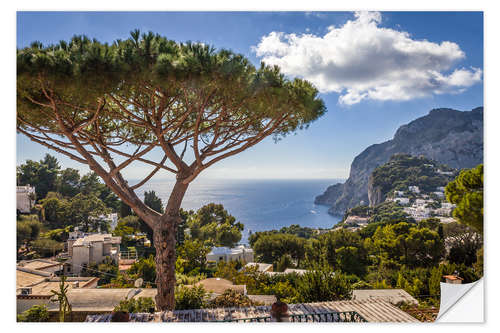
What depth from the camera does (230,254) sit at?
24.2 ft

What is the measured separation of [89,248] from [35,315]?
6.26ft

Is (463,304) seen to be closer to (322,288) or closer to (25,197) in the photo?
(322,288)

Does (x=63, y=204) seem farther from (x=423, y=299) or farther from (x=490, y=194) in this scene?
(x=490, y=194)

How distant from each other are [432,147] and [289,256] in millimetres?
5456

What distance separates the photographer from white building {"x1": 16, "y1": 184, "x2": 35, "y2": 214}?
415 cm

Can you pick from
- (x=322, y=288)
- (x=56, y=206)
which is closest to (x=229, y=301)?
(x=322, y=288)

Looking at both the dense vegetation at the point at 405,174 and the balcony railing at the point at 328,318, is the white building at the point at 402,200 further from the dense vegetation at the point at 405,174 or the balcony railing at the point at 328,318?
the balcony railing at the point at 328,318

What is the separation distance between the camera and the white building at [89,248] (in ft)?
16.1

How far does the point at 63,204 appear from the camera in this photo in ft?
18.0

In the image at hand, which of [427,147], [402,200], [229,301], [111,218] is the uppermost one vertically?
[427,147]

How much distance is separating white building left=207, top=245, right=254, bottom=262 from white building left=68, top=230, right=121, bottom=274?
2220 mm

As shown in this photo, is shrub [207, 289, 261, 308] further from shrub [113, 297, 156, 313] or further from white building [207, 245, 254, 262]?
white building [207, 245, 254, 262]

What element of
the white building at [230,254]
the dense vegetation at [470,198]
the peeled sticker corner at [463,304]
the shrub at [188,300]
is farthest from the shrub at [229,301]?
the white building at [230,254]
